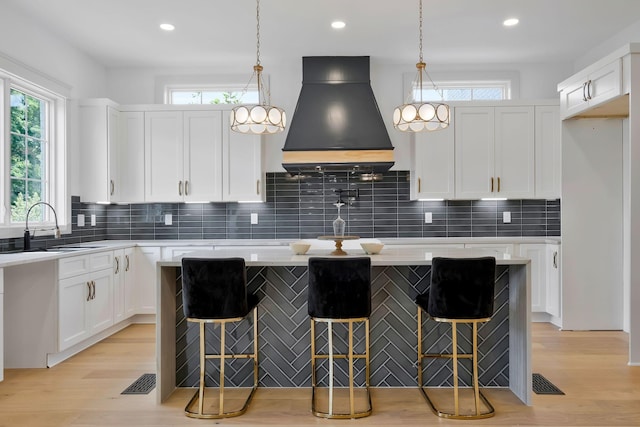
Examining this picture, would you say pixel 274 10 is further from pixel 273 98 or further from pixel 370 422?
pixel 370 422

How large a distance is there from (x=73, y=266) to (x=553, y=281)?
14.8 feet

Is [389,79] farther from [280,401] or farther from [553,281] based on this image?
[280,401]

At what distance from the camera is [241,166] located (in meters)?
5.18

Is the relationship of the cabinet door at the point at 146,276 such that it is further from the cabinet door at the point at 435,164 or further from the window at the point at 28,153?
the cabinet door at the point at 435,164

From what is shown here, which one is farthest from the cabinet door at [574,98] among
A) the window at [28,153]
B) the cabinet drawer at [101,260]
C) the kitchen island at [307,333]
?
the window at [28,153]

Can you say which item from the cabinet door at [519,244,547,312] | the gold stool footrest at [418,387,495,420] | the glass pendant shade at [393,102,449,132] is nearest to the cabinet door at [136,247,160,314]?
the glass pendant shade at [393,102,449,132]

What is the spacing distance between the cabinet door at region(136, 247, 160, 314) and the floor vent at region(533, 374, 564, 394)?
3.68 m

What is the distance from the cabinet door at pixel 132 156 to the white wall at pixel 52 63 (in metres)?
0.46

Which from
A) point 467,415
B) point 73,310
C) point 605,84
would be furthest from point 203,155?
point 605,84

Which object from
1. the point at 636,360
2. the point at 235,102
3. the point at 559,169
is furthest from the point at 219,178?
the point at 636,360

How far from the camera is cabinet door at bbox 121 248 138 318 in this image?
479 cm

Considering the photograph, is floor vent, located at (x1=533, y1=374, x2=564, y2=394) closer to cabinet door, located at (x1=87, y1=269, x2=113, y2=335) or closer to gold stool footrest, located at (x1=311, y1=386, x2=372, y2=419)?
gold stool footrest, located at (x1=311, y1=386, x2=372, y2=419)

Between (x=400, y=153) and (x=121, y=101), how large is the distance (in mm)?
3281

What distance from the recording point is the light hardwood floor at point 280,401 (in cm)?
271
